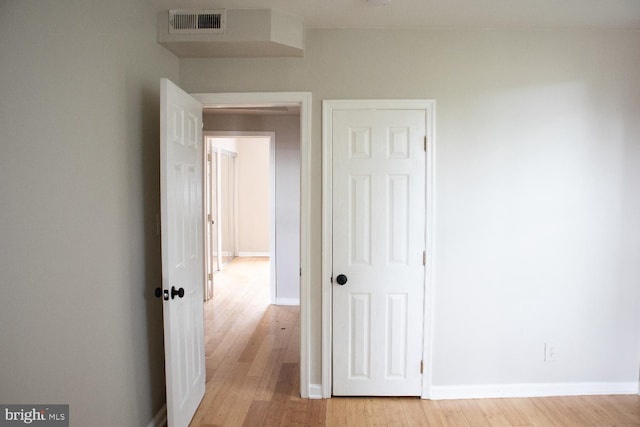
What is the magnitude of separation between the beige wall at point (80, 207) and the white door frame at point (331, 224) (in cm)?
111

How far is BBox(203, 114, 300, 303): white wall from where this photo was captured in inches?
210

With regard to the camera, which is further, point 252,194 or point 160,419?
point 252,194

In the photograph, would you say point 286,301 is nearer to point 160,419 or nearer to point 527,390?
point 160,419

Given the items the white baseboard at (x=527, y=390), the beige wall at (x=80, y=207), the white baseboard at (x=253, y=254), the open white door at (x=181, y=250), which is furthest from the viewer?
the white baseboard at (x=253, y=254)

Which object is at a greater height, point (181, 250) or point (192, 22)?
point (192, 22)

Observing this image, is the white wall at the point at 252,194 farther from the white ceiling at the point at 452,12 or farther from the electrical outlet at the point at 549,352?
the electrical outlet at the point at 549,352

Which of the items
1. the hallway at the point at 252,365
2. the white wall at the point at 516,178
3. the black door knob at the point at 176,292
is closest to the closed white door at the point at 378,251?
the white wall at the point at 516,178

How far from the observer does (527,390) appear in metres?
2.94

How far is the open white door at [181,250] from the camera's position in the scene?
2211 millimetres

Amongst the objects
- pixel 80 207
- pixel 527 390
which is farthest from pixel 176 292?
pixel 527 390

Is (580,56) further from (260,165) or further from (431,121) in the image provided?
(260,165)

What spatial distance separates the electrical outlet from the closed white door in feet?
3.04

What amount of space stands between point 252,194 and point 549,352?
6703 mm

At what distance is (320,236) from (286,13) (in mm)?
1482
